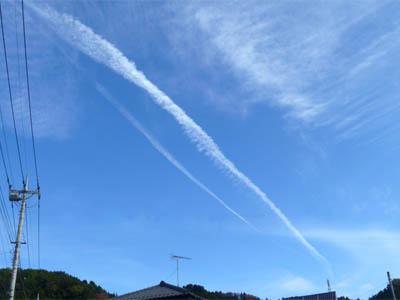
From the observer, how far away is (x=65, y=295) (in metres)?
84.6

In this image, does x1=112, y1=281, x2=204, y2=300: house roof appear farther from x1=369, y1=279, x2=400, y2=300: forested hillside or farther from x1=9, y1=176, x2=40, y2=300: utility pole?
x1=369, y1=279, x2=400, y2=300: forested hillside

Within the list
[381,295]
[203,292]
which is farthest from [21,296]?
[381,295]

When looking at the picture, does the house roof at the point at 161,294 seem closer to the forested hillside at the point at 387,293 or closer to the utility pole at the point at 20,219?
the utility pole at the point at 20,219

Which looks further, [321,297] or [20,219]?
[321,297]

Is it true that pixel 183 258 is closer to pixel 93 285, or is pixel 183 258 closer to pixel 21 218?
pixel 21 218

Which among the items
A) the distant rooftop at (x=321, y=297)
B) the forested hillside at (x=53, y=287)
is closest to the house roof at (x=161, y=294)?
the distant rooftop at (x=321, y=297)

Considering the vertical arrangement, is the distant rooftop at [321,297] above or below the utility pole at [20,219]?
below

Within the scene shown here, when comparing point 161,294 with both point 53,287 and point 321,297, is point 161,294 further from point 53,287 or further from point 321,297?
point 53,287

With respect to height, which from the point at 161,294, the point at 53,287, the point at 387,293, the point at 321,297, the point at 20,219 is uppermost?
the point at 20,219

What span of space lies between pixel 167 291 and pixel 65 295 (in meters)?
68.0

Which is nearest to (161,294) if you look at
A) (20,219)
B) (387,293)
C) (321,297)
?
(20,219)

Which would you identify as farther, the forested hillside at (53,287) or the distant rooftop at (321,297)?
the forested hillside at (53,287)

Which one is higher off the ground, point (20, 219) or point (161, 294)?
point (20, 219)

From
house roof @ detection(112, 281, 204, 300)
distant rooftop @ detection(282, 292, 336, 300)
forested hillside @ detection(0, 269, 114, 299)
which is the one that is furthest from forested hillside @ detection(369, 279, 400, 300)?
forested hillside @ detection(0, 269, 114, 299)
